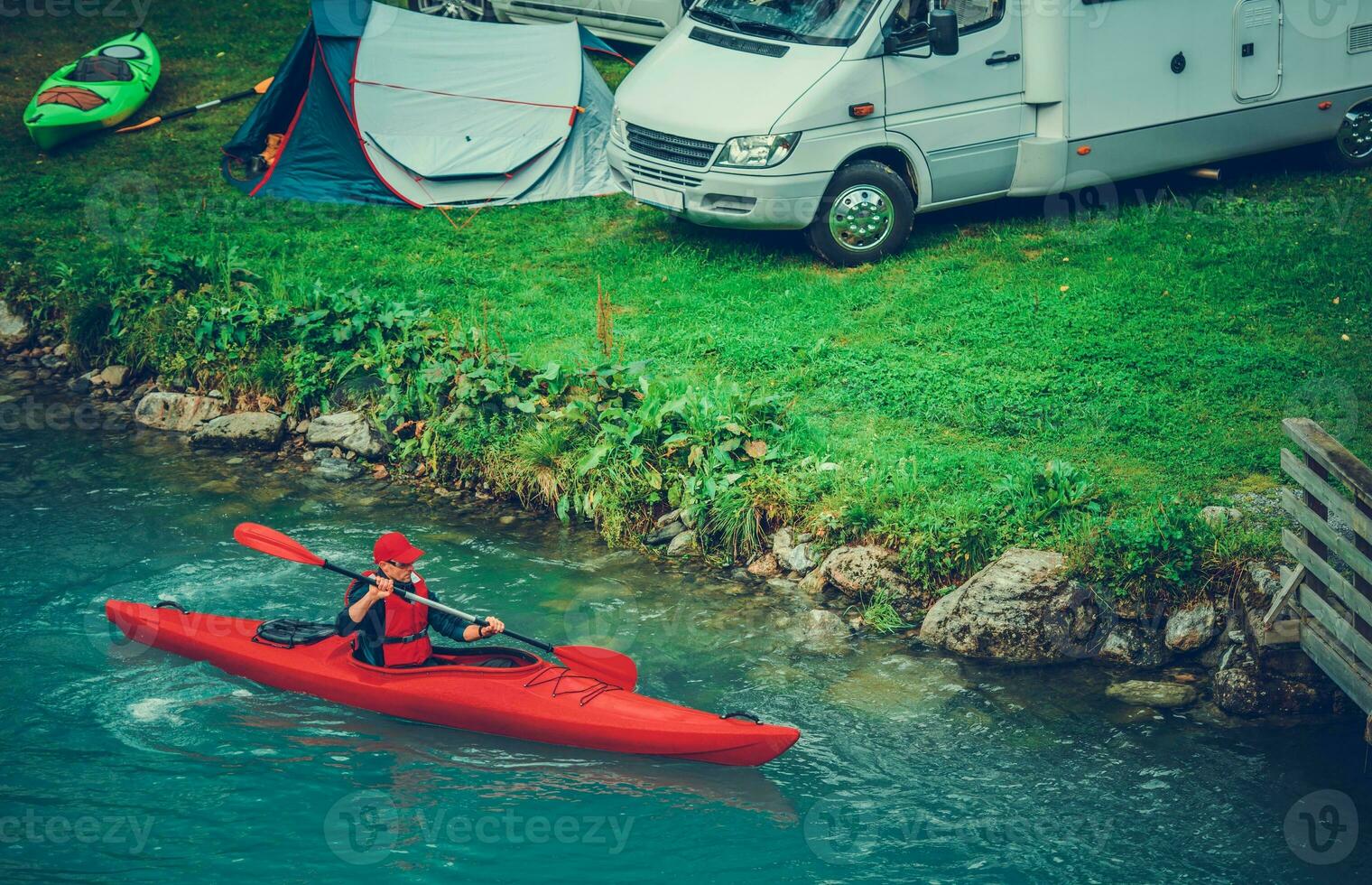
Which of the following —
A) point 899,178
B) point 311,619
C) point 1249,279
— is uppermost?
point 899,178

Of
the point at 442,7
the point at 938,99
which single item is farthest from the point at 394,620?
the point at 442,7

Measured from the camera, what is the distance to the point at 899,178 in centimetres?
1046

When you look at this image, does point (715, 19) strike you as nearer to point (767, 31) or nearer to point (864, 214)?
point (767, 31)

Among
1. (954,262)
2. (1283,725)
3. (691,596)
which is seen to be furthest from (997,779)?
(954,262)

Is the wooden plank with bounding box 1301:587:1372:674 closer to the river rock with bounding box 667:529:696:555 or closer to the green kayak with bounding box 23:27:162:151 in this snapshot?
the river rock with bounding box 667:529:696:555

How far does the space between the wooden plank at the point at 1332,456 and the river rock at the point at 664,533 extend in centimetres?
367

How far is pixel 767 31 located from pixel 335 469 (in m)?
4.93

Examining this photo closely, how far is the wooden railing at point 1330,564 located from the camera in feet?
19.0

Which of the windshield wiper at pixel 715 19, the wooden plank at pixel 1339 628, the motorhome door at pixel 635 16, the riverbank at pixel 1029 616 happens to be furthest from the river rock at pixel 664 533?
the motorhome door at pixel 635 16

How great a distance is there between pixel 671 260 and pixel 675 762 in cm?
552

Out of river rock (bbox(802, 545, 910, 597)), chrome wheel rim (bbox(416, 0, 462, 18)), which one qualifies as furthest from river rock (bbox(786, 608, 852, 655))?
chrome wheel rim (bbox(416, 0, 462, 18))

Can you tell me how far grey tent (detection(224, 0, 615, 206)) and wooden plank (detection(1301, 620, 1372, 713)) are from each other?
27.1ft

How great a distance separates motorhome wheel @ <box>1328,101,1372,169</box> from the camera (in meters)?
11.4

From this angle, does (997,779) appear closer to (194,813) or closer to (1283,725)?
(1283,725)
